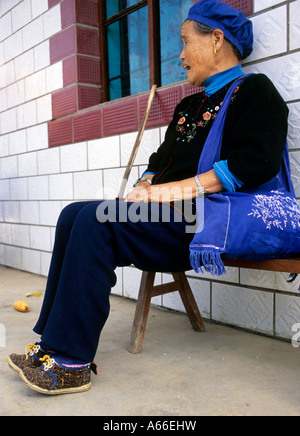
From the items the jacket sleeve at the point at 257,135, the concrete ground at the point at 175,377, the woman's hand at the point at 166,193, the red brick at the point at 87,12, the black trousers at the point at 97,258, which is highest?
the red brick at the point at 87,12

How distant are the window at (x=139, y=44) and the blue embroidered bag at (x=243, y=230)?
4.82 ft

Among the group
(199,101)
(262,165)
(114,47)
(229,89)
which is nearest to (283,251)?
(262,165)

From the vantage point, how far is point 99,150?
3.13 m

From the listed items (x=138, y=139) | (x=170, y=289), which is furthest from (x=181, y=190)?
(x=138, y=139)

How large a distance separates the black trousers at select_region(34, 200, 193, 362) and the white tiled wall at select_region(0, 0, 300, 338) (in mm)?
733

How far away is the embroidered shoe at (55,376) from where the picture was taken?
1398 millimetres

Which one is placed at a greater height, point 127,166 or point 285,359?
point 127,166

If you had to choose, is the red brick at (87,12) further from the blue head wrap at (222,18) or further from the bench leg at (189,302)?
the bench leg at (189,302)

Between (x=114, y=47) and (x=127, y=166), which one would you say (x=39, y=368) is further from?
(x=114, y=47)

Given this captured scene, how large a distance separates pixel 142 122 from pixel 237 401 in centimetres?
172

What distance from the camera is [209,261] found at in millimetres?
1397

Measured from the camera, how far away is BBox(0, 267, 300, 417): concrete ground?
134 centimetres

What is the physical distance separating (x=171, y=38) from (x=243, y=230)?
6.02 ft

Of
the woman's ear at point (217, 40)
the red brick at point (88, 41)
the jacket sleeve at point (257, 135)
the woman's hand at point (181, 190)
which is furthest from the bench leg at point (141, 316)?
the red brick at point (88, 41)
